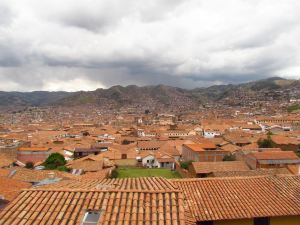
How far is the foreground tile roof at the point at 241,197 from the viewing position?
11094 millimetres

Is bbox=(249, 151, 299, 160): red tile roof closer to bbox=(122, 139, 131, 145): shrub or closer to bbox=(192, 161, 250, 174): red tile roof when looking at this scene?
bbox=(192, 161, 250, 174): red tile roof

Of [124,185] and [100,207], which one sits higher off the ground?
[100,207]

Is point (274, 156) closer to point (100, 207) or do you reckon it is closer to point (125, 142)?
point (100, 207)

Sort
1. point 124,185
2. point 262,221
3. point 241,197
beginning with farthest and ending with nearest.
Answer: point 241,197, point 262,221, point 124,185

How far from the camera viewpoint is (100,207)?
7.25 m

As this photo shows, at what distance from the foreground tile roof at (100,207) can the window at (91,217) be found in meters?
0.08

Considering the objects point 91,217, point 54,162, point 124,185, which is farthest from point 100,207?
point 54,162

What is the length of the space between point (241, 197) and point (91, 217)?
269 inches

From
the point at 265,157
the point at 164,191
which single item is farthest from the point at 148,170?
the point at 164,191

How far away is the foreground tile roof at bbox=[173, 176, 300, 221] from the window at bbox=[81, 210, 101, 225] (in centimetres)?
460

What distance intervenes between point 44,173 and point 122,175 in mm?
13408

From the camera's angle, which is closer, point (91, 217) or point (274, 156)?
point (91, 217)

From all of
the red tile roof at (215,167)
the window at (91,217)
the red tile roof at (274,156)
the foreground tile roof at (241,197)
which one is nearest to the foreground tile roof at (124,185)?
the window at (91,217)

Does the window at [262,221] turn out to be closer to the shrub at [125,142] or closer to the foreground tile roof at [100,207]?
the foreground tile roof at [100,207]
